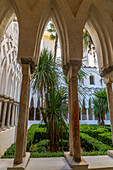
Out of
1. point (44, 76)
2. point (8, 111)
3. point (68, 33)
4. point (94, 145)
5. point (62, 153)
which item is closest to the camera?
point (68, 33)

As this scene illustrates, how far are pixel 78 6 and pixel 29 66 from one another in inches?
53.5

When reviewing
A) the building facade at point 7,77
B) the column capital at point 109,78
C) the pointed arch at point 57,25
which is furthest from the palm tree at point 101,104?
the pointed arch at point 57,25

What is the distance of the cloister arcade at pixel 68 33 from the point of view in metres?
1.69

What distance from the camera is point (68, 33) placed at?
1.91 m

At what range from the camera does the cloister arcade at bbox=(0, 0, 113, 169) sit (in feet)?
5.53

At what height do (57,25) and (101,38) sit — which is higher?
(57,25)

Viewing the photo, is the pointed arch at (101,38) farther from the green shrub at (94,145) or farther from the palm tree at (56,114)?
the green shrub at (94,145)

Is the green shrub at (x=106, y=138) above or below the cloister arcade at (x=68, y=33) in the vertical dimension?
below

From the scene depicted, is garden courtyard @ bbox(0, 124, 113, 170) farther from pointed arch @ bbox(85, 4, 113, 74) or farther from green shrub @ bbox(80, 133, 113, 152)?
pointed arch @ bbox(85, 4, 113, 74)

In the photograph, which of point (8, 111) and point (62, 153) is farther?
point (8, 111)

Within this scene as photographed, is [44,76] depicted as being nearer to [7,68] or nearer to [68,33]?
[7,68]

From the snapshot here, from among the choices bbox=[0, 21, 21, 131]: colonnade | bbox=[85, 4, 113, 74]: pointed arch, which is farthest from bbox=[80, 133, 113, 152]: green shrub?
bbox=[0, 21, 21, 131]: colonnade

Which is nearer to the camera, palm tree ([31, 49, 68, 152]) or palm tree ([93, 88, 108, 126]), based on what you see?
palm tree ([31, 49, 68, 152])

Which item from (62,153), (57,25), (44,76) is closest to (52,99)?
(44,76)
